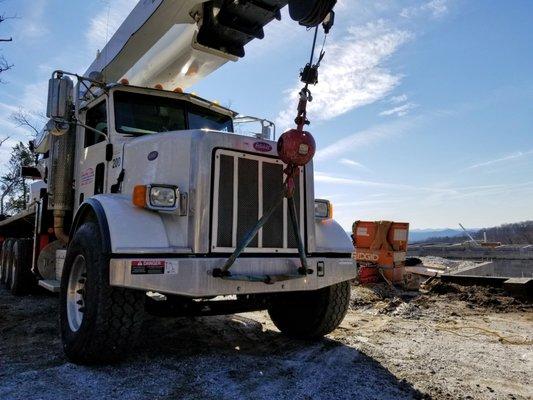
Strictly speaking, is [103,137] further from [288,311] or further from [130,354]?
[288,311]

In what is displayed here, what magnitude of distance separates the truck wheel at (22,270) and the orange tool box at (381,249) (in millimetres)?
6430

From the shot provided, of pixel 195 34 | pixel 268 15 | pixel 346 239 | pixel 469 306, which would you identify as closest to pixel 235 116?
pixel 195 34

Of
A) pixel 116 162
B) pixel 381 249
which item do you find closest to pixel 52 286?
pixel 116 162

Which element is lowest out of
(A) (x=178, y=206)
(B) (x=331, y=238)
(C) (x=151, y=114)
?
(B) (x=331, y=238)

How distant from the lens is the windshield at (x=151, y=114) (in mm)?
5027

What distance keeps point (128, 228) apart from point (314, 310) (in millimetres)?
2198

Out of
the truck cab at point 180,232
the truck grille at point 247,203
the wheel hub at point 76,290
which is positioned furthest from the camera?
the wheel hub at point 76,290

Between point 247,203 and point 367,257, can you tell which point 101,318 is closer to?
point 247,203

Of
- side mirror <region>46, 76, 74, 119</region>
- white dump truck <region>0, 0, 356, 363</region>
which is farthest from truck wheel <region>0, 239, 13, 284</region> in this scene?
side mirror <region>46, 76, 74, 119</region>

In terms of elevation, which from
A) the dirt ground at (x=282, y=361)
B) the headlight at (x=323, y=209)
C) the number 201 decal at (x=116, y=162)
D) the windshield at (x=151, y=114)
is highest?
the windshield at (x=151, y=114)

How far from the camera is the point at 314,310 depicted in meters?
4.70

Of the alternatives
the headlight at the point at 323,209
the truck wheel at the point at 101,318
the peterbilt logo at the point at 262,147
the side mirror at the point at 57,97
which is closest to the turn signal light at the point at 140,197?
the truck wheel at the point at 101,318

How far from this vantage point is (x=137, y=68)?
610cm

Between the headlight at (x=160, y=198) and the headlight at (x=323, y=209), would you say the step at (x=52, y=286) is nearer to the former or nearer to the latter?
the headlight at (x=160, y=198)
